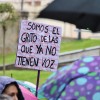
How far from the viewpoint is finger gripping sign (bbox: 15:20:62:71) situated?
558 centimetres

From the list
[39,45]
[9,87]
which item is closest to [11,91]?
[9,87]

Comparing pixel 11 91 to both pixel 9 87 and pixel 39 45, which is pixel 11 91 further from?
pixel 39 45

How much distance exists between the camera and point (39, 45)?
5.60m

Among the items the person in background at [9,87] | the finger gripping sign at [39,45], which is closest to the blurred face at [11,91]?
the person in background at [9,87]

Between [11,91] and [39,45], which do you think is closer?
[11,91]

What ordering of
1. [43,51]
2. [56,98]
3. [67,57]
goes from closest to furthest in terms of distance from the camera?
[56,98], [43,51], [67,57]

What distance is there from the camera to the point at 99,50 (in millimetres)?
20906

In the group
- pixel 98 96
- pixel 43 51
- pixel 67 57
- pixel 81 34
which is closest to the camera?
pixel 98 96

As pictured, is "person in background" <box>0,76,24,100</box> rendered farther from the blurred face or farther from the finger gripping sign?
the finger gripping sign

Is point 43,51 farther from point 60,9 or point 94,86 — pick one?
point 60,9

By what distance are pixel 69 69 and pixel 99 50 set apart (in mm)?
16083

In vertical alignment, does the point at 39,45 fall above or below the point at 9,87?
above

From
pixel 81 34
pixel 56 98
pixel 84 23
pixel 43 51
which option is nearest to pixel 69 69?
pixel 56 98

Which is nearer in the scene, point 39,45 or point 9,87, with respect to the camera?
point 9,87
